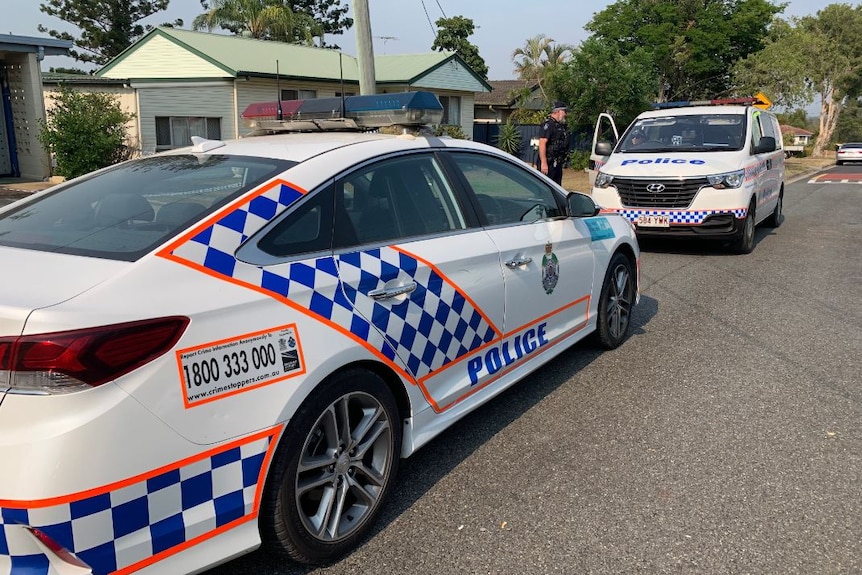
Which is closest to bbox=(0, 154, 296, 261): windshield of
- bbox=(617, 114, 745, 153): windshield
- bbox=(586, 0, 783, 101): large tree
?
bbox=(617, 114, 745, 153): windshield

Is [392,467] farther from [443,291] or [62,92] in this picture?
[62,92]

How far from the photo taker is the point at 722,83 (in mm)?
42438

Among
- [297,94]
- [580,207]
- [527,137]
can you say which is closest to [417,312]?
[580,207]

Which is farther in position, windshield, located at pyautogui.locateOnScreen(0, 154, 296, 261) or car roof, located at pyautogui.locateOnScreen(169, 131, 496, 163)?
car roof, located at pyautogui.locateOnScreen(169, 131, 496, 163)

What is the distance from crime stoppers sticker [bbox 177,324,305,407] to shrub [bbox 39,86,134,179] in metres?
15.6

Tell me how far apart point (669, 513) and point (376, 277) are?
163cm

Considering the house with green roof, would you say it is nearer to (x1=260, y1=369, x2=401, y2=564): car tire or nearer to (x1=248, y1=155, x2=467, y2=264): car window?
(x1=248, y1=155, x2=467, y2=264): car window

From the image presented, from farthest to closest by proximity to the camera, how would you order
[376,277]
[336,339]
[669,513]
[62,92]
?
1. [62,92]
2. [669,513]
3. [376,277]
4. [336,339]

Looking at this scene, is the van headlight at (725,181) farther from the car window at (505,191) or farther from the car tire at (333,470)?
the car tire at (333,470)

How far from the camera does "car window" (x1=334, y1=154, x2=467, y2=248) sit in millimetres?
2918

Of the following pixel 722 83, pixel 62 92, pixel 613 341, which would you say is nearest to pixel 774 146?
pixel 613 341

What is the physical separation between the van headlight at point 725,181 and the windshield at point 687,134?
2.46ft

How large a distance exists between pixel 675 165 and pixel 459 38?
45.9 meters

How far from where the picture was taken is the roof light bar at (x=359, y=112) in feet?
11.5
